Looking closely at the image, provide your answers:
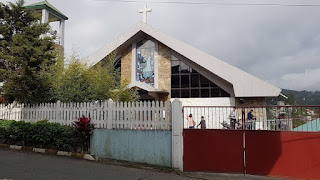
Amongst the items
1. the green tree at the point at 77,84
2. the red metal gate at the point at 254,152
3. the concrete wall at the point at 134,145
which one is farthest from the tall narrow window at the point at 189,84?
the concrete wall at the point at 134,145

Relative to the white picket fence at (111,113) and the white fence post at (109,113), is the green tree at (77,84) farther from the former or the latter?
the white fence post at (109,113)

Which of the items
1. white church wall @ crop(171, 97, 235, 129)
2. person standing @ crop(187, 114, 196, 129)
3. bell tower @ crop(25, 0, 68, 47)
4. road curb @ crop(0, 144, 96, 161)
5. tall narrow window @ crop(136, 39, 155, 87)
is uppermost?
bell tower @ crop(25, 0, 68, 47)

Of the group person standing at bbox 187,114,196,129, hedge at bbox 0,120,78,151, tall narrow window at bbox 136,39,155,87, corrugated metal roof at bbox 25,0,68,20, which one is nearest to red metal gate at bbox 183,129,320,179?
person standing at bbox 187,114,196,129

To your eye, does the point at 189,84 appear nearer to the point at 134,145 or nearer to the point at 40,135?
the point at 134,145

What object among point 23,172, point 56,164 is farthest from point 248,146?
point 23,172

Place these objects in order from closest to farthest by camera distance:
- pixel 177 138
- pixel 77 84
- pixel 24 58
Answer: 1. pixel 177 138
2. pixel 77 84
3. pixel 24 58

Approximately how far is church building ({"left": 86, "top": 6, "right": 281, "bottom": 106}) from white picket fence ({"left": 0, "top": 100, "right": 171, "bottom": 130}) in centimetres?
506

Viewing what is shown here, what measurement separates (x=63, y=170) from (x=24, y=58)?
6031 mm

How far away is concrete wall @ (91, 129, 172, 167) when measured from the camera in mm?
7227

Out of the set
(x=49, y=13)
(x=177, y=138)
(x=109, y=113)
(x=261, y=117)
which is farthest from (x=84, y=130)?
(x=49, y=13)

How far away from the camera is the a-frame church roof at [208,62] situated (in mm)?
13242

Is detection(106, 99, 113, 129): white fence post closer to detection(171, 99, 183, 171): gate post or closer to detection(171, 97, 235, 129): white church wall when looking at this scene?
detection(171, 99, 183, 171): gate post

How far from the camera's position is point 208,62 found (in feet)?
46.3

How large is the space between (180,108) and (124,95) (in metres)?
4.73
